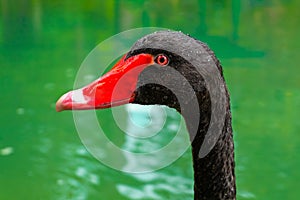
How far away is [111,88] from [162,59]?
11 cm

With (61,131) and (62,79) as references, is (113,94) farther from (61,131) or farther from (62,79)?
(62,79)

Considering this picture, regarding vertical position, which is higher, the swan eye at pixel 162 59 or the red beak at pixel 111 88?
the swan eye at pixel 162 59

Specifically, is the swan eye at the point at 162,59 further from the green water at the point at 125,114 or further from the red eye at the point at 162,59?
the green water at the point at 125,114

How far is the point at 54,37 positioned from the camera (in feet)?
16.2

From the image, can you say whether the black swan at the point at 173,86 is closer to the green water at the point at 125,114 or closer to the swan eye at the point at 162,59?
the swan eye at the point at 162,59

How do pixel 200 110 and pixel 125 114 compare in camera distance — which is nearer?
pixel 200 110

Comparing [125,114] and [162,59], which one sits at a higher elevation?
[162,59]

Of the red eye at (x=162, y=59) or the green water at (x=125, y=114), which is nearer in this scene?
the red eye at (x=162, y=59)

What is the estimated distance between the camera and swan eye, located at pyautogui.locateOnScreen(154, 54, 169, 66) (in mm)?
950

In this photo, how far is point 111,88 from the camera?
0.96 metres

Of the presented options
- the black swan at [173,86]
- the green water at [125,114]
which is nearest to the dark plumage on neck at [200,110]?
the black swan at [173,86]

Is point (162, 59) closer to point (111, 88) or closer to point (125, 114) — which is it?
point (111, 88)

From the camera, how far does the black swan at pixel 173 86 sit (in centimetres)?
94

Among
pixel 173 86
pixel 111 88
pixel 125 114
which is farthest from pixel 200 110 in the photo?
pixel 125 114
